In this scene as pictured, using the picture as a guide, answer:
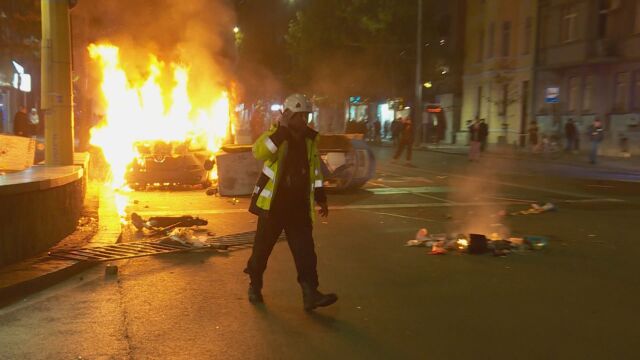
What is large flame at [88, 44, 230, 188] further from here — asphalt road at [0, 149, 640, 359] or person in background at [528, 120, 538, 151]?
person in background at [528, 120, 538, 151]

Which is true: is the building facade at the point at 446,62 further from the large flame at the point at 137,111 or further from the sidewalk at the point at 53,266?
the sidewalk at the point at 53,266

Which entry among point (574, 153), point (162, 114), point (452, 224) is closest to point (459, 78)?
point (574, 153)

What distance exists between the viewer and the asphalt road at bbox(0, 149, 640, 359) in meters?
4.37

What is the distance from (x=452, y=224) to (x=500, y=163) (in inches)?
576

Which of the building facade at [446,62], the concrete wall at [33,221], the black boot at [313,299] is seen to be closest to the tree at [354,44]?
the building facade at [446,62]

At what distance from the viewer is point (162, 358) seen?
416 centimetres

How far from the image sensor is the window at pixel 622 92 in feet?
88.0

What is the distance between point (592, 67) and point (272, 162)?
2744cm

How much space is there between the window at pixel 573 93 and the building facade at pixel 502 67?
7.16 ft

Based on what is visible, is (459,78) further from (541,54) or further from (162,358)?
(162,358)

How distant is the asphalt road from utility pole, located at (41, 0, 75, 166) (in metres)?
2.49

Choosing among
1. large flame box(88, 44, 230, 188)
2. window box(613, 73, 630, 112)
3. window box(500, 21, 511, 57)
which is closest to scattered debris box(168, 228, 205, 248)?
large flame box(88, 44, 230, 188)

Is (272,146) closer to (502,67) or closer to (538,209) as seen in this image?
(538,209)

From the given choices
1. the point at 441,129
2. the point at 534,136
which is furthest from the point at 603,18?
the point at 441,129
